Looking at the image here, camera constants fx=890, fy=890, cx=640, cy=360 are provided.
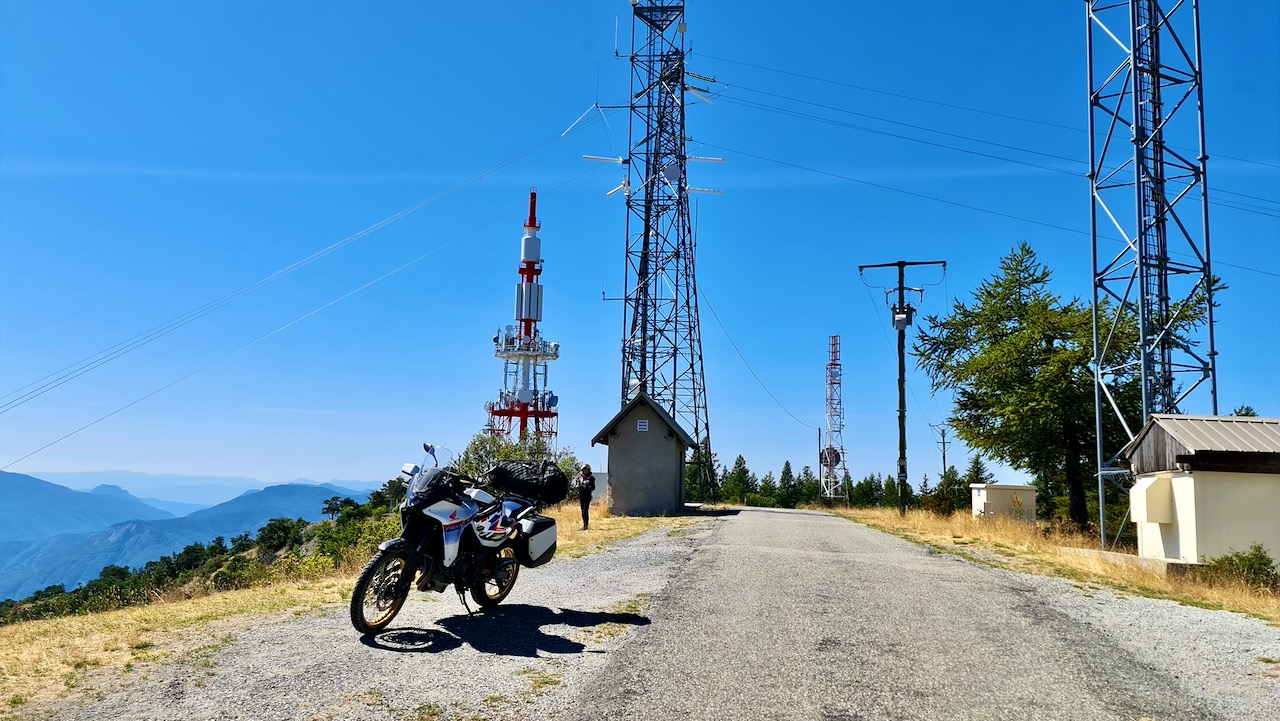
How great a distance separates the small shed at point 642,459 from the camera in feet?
93.0

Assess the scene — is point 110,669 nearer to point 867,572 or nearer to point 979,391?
point 867,572

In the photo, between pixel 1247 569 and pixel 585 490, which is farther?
pixel 585 490

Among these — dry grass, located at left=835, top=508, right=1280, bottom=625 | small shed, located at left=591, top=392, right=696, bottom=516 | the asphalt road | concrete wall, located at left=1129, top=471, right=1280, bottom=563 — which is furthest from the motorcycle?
small shed, located at left=591, top=392, right=696, bottom=516

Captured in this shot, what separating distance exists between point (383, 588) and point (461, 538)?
0.84 m

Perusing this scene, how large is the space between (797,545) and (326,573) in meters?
7.93

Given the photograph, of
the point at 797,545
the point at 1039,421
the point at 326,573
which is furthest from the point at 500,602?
the point at 1039,421

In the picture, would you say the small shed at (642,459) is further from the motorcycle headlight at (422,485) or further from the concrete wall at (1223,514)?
the motorcycle headlight at (422,485)

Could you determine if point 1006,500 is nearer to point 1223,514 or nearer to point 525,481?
point 1223,514

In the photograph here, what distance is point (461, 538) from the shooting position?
310 inches

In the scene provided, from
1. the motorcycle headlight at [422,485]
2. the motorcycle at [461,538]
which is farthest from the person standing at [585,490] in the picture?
the motorcycle headlight at [422,485]

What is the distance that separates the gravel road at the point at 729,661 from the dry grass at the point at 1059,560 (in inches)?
50.1

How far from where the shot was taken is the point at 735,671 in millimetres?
6145

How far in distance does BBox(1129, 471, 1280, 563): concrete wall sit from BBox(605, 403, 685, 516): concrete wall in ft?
53.6

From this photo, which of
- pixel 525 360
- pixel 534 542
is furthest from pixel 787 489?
pixel 534 542
